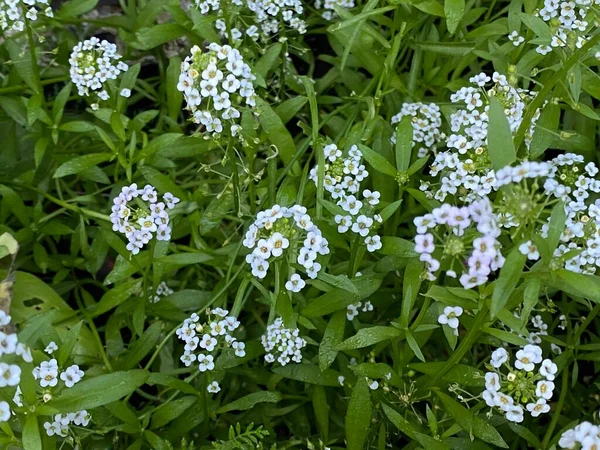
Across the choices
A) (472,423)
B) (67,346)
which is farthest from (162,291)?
(472,423)

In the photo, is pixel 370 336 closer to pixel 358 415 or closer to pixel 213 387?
pixel 358 415

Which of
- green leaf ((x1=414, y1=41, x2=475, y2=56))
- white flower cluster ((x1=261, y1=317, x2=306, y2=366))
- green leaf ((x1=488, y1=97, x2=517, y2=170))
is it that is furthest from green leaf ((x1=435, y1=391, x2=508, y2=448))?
green leaf ((x1=414, y1=41, x2=475, y2=56))

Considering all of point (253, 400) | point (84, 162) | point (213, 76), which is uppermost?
point (213, 76)

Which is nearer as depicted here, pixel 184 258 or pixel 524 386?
pixel 524 386

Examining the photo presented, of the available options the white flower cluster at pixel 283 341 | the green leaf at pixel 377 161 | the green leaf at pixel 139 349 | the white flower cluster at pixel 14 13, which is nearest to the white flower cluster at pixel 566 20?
the green leaf at pixel 377 161

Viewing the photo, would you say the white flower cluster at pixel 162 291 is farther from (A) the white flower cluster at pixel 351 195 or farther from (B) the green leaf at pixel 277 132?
(A) the white flower cluster at pixel 351 195

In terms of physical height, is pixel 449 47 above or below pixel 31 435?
above

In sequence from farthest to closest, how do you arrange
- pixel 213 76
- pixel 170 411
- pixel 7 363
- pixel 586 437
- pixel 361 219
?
1. pixel 170 411
2. pixel 361 219
3. pixel 213 76
4. pixel 7 363
5. pixel 586 437
